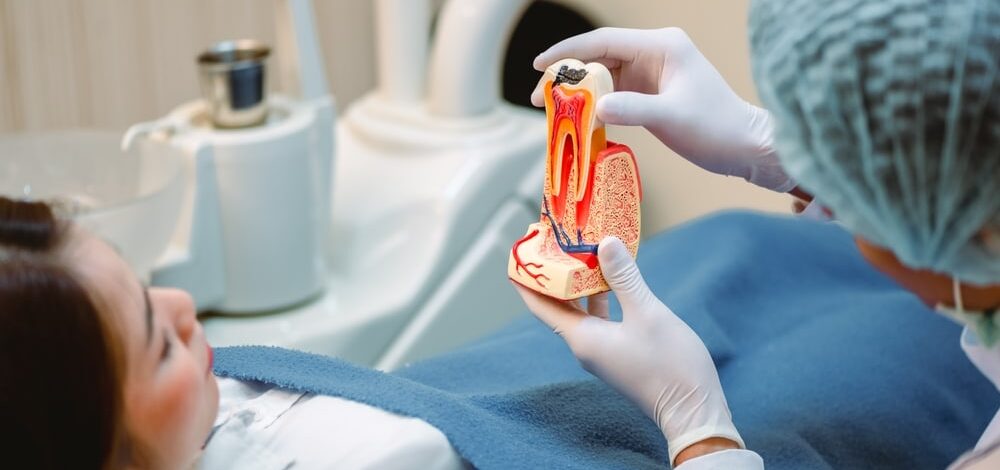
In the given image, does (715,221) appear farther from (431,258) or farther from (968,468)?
(968,468)

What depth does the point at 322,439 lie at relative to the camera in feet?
2.59

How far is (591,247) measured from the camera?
0.84 meters

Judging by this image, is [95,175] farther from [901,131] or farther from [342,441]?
[901,131]

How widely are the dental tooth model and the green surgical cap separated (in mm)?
170

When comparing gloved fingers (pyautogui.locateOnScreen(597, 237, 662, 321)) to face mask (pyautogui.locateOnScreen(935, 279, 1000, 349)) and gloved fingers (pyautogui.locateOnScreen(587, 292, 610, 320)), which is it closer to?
gloved fingers (pyautogui.locateOnScreen(587, 292, 610, 320))

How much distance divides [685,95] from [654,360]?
229 mm

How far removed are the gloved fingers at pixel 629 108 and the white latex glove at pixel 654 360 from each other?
101mm

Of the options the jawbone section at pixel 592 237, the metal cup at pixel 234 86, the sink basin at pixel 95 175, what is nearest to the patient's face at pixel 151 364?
the jawbone section at pixel 592 237

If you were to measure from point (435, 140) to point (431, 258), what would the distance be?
18 cm

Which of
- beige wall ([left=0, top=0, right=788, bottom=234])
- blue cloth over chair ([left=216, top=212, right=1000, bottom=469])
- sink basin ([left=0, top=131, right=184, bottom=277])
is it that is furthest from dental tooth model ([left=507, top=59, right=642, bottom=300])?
sink basin ([left=0, top=131, right=184, bottom=277])

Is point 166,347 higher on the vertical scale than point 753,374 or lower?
higher

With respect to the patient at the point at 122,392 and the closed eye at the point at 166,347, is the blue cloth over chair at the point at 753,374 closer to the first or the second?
the patient at the point at 122,392

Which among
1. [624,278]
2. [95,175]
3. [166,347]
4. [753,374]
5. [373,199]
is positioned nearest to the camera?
[166,347]

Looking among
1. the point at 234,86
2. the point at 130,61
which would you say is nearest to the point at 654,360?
the point at 234,86
